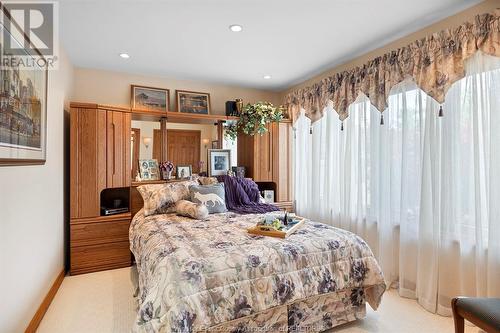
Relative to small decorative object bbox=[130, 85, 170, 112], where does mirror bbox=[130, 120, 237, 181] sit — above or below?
below

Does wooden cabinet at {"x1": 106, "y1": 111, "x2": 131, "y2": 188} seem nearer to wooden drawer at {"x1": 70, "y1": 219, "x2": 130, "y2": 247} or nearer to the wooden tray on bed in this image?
wooden drawer at {"x1": 70, "y1": 219, "x2": 130, "y2": 247}

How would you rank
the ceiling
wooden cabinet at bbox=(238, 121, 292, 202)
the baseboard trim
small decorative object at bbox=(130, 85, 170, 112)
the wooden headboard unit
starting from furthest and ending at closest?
wooden cabinet at bbox=(238, 121, 292, 202) → small decorative object at bbox=(130, 85, 170, 112) → the wooden headboard unit → the ceiling → the baseboard trim

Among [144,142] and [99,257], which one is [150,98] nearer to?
[144,142]

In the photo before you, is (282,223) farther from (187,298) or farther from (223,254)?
(187,298)

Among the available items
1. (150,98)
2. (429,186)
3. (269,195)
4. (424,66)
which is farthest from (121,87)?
(429,186)

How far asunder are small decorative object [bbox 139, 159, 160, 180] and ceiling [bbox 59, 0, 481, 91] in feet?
4.23

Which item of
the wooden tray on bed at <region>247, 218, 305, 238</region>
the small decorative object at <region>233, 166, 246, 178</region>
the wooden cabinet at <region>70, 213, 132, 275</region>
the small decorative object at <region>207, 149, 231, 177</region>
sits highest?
the small decorative object at <region>207, 149, 231, 177</region>

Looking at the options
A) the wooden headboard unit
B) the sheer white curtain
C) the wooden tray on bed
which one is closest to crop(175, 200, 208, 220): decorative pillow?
the wooden tray on bed

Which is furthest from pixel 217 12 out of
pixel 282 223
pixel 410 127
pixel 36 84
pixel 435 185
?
pixel 435 185

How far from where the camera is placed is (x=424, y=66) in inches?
97.7

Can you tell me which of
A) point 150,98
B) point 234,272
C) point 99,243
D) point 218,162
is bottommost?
point 99,243

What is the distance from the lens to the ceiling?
2.24 metres

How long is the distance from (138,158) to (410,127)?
11.0ft

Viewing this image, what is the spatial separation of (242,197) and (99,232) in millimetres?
1791
